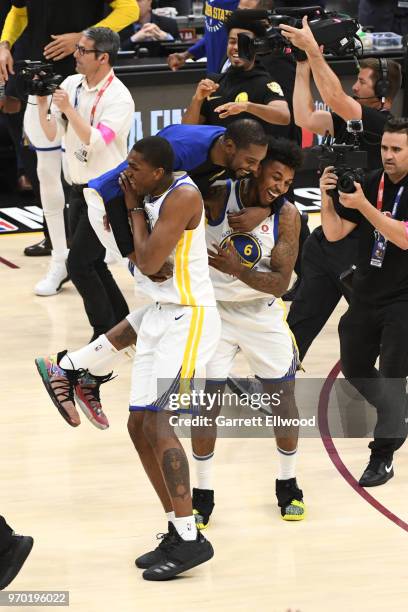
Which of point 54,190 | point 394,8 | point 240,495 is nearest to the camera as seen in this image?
point 240,495

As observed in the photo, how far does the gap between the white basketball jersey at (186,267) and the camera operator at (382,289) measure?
81 cm

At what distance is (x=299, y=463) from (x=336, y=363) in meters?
1.44

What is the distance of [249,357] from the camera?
204 inches

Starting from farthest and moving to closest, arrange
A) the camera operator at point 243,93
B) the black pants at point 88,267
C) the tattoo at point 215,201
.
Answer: the black pants at point 88,267 < the camera operator at point 243,93 < the tattoo at point 215,201

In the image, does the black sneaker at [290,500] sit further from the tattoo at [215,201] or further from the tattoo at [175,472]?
the tattoo at [215,201]

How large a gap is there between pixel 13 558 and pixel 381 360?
1985 mm

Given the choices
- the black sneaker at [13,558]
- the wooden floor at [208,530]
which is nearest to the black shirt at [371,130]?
the wooden floor at [208,530]

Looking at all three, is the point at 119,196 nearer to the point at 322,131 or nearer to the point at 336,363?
the point at 322,131

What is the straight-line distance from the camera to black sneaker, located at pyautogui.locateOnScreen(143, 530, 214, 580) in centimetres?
465

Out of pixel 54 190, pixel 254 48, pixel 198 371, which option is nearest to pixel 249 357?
pixel 198 371

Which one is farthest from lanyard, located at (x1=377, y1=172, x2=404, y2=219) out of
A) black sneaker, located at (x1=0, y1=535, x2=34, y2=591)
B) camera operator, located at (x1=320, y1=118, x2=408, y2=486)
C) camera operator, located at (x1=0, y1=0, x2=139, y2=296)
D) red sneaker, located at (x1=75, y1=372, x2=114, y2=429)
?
camera operator, located at (x1=0, y1=0, x2=139, y2=296)

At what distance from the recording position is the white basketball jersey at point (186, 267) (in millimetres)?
4684

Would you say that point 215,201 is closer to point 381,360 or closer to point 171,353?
point 171,353

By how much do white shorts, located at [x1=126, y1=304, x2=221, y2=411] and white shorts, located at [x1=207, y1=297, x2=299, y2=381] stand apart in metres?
0.34
